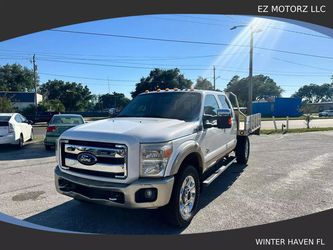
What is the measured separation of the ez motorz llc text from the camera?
206 inches

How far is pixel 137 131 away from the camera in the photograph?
12.2ft

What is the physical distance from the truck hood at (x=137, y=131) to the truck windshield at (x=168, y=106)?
1.40ft

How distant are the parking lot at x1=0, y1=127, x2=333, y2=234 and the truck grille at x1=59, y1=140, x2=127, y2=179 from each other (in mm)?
937

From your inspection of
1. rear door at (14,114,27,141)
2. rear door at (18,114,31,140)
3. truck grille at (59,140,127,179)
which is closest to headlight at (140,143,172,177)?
truck grille at (59,140,127,179)

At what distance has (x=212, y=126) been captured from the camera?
4.92 metres

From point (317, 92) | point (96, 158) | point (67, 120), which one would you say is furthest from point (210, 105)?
point (317, 92)

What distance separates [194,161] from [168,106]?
1.20 m

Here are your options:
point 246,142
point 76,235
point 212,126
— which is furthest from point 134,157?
point 246,142

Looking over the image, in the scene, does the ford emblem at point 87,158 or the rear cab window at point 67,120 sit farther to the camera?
the rear cab window at point 67,120

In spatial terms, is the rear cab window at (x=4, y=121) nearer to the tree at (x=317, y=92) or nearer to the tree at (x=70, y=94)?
the tree at (x=70, y=94)

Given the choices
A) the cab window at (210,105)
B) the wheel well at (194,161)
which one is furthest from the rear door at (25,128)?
the wheel well at (194,161)

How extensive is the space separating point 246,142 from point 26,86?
79.6 meters

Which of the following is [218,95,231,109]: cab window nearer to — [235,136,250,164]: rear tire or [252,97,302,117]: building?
[235,136,250,164]: rear tire

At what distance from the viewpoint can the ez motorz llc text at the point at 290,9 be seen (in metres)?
5.23
